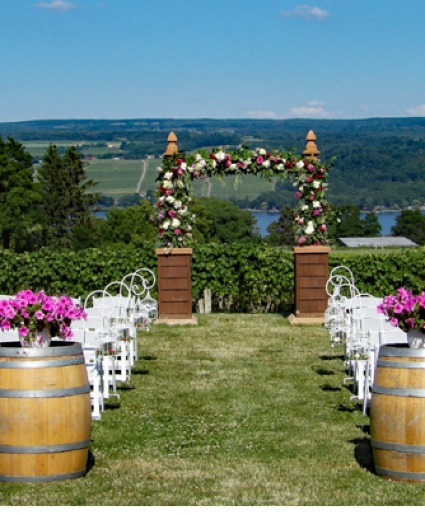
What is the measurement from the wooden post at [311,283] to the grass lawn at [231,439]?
308cm

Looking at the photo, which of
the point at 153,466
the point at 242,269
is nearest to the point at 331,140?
the point at 242,269

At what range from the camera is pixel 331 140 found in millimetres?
187000

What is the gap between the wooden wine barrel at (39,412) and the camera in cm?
701

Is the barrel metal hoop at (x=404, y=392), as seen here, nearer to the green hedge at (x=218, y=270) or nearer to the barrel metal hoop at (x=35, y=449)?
the barrel metal hoop at (x=35, y=449)

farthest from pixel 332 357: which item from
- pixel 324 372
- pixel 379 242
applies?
pixel 379 242

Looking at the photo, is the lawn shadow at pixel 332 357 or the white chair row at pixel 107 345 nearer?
the white chair row at pixel 107 345

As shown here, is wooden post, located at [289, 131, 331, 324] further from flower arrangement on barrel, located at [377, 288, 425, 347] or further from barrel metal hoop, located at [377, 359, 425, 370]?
barrel metal hoop, located at [377, 359, 425, 370]

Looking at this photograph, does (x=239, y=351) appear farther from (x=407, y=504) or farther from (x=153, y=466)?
(x=407, y=504)

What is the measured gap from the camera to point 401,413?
7070 mm

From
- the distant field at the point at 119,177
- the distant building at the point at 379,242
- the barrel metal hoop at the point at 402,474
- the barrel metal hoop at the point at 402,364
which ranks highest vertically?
the barrel metal hoop at the point at 402,364

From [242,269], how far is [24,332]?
12790 mm

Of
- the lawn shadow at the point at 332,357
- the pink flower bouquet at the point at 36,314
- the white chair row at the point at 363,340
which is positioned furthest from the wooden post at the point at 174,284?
the pink flower bouquet at the point at 36,314

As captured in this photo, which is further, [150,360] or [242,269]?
[242,269]

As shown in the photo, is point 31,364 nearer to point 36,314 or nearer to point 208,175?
point 36,314
